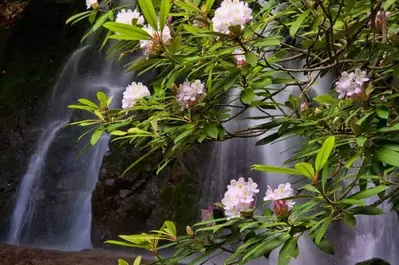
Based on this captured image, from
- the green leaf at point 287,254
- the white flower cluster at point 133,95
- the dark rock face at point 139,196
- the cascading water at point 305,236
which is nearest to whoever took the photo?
the green leaf at point 287,254

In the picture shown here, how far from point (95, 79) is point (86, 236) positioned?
8.84 ft

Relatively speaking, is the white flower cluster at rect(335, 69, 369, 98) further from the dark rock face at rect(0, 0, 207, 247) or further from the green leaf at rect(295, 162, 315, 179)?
the dark rock face at rect(0, 0, 207, 247)

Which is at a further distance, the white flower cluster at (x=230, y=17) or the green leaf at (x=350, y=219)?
the white flower cluster at (x=230, y=17)

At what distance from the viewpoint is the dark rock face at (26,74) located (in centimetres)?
696

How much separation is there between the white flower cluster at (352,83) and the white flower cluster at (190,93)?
0.41 metres

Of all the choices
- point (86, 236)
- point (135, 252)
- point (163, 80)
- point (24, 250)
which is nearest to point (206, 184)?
point (135, 252)

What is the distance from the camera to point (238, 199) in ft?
4.19

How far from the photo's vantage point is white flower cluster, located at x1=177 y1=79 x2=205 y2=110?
145 cm

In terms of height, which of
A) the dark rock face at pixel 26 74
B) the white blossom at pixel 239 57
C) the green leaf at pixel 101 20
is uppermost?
the dark rock face at pixel 26 74

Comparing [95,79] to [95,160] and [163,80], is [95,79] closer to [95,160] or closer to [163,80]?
[95,160]

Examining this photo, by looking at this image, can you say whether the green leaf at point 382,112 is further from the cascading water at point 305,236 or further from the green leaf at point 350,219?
the cascading water at point 305,236

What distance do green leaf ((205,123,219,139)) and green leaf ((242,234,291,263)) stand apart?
1.30ft

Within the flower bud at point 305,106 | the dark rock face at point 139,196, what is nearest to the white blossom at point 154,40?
the flower bud at point 305,106

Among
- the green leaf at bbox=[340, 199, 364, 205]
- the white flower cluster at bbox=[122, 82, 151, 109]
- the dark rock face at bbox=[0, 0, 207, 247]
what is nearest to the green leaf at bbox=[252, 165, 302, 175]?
the green leaf at bbox=[340, 199, 364, 205]
